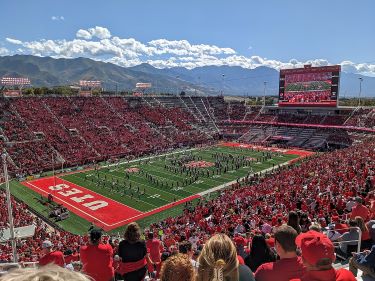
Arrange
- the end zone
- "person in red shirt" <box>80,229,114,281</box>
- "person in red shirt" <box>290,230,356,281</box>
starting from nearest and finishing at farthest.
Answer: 1. "person in red shirt" <box>290,230,356,281</box>
2. "person in red shirt" <box>80,229,114,281</box>
3. the end zone

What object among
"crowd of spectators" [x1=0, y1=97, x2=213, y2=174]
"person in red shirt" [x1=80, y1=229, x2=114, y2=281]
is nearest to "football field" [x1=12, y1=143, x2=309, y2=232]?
"crowd of spectators" [x1=0, y1=97, x2=213, y2=174]

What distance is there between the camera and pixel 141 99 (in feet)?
235

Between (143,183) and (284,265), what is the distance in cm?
3225

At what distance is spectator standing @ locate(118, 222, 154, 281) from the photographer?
550 cm

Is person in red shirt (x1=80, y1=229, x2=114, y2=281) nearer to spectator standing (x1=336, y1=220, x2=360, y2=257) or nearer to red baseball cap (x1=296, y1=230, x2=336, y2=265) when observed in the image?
red baseball cap (x1=296, y1=230, x2=336, y2=265)

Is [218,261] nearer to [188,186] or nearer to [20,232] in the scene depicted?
[20,232]

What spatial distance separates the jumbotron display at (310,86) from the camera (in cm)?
5647

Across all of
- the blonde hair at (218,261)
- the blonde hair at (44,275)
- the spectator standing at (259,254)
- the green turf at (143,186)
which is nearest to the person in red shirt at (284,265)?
the blonde hair at (218,261)

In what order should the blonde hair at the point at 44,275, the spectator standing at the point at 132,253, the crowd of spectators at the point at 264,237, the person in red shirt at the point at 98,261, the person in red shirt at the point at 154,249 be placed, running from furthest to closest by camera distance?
the person in red shirt at the point at 154,249 < the spectator standing at the point at 132,253 < the person in red shirt at the point at 98,261 < the crowd of spectators at the point at 264,237 < the blonde hair at the point at 44,275

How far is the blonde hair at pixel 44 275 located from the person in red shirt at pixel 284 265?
9.08 feet

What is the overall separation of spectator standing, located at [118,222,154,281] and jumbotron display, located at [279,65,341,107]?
55.8 meters

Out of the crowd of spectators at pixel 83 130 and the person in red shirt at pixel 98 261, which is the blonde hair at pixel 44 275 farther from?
the crowd of spectators at pixel 83 130

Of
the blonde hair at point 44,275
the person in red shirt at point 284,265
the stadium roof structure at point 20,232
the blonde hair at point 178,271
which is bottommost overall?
the stadium roof structure at point 20,232

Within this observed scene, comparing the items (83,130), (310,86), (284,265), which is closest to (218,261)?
(284,265)
